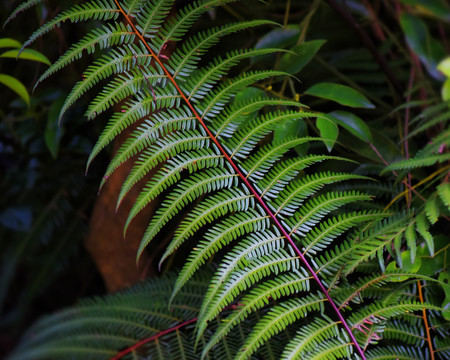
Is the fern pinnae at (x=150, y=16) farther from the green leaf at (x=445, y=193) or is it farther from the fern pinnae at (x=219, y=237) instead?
the green leaf at (x=445, y=193)

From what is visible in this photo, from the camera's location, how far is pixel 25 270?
2270 millimetres

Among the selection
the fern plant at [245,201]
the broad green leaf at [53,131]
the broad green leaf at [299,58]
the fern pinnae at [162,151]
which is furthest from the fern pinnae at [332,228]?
the broad green leaf at [53,131]

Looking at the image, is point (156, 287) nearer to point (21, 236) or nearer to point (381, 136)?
point (381, 136)

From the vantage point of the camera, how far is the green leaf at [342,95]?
908mm

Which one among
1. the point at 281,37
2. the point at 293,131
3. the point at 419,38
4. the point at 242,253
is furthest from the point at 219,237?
the point at 419,38

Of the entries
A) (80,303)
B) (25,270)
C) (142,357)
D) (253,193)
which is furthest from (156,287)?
(25,270)

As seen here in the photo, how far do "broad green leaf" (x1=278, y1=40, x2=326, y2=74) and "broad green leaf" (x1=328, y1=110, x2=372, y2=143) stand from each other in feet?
0.49

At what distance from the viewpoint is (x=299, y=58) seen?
972 mm

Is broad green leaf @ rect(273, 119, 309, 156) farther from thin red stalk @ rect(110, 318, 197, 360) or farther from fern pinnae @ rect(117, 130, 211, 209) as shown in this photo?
thin red stalk @ rect(110, 318, 197, 360)

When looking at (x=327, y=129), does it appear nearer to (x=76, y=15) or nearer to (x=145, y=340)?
(x=76, y=15)

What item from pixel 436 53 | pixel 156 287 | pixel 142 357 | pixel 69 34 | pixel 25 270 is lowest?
pixel 25 270

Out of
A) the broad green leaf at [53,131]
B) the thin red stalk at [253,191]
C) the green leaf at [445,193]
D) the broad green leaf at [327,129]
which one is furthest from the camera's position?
the broad green leaf at [53,131]

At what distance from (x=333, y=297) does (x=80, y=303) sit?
2.50ft

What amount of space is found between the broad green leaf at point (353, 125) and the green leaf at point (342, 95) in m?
0.03
